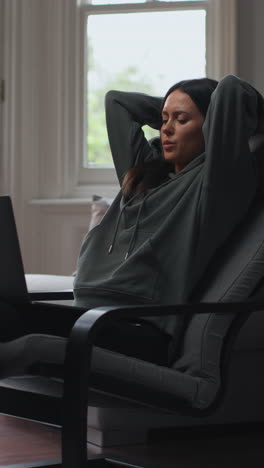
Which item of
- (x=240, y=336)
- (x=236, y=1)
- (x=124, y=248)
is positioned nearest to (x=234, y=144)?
(x=124, y=248)

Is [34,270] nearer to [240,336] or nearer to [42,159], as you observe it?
[42,159]

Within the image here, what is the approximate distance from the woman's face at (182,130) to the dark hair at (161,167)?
0.06 ft

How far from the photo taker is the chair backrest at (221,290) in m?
1.96

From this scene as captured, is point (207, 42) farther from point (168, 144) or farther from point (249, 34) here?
point (168, 144)

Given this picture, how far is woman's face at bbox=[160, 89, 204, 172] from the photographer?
2.27 m

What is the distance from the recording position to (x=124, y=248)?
2.21m

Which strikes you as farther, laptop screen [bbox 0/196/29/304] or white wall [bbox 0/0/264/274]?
white wall [bbox 0/0/264/274]

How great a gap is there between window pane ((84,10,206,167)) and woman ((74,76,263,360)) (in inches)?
90.1

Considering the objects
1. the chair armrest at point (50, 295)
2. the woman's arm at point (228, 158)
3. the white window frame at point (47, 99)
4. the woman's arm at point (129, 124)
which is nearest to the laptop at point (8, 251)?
the chair armrest at point (50, 295)

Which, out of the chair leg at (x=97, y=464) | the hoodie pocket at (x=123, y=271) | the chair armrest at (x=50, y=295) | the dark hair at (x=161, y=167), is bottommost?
the chair leg at (x=97, y=464)

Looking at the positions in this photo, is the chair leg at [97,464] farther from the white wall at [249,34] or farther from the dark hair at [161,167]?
the white wall at [249,34]

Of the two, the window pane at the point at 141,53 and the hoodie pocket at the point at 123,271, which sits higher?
the window pane at the point at 141,53

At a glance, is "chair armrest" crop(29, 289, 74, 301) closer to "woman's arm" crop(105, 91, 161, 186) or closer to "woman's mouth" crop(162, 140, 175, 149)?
"woman's arm" crop(105, 91, 161, 186)

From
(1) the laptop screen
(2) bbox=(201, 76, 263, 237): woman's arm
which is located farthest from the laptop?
(2) bbox=(201, 76, 263, 237): woman's arm
